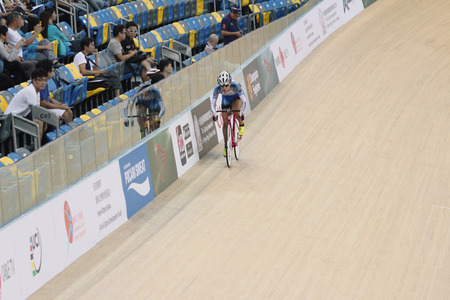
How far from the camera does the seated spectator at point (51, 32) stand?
11.5m

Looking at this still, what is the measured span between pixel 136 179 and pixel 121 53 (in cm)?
320

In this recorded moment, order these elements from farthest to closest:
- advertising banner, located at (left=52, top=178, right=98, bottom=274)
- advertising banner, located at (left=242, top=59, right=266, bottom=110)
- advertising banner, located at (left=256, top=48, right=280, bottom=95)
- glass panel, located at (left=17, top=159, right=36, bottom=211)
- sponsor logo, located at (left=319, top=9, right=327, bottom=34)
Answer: sponsor logo, located at (left=319, top=9, right=327, bottom=34) < advertising banner, located at (left=256, top=48, right=280, bottom=95) < advertising banner, located at (left=242, top=59, right=266, bottom=110) < advertising banner, located at (left=52, top=178, right=98, bottom=274) < glass panel, located at (left=17, top=159, right=36, bottom=211)

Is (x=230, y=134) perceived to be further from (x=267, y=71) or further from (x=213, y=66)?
(x=267, y=71)

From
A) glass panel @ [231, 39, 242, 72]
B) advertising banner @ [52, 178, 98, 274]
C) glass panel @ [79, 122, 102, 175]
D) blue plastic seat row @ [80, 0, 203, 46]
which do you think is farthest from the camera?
blue plastic seat row @ [80, 0, 203, 46]

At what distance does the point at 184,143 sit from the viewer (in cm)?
1105

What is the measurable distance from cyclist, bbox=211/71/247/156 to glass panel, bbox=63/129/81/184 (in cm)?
306

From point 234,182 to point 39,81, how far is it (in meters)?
3.21

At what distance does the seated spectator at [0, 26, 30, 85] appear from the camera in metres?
9.97

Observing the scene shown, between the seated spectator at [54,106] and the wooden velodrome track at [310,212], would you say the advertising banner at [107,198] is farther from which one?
the seated spectator at [54,106]

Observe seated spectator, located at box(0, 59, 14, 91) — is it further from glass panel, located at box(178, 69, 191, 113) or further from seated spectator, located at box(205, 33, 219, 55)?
seated spectator, located at box(205, 33, 219, 55)

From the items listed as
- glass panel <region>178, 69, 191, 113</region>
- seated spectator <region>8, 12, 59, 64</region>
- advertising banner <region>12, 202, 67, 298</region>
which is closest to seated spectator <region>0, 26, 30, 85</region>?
seated spectator <region>8, 12, 59, 64</region>

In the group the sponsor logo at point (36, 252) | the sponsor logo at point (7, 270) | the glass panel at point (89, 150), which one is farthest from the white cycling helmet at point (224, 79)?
the sponsor logo at point (7, 270)

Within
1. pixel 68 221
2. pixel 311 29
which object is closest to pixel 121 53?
pixel 68 221

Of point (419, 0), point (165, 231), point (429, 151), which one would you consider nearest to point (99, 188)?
point (165, 231)
